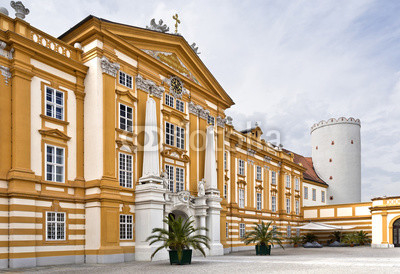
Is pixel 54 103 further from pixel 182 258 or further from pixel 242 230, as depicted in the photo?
pixel 242 230

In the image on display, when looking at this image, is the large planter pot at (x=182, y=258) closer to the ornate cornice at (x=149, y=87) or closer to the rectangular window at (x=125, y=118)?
the rectangular window at (x=125, y=118)

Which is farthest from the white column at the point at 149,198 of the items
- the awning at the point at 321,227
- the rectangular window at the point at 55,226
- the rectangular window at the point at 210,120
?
the awning at the point at 321,227

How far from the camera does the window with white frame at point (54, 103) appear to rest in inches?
924

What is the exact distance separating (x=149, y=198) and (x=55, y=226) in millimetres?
5744

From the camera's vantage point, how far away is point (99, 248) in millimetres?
23375

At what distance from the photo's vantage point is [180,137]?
103ft

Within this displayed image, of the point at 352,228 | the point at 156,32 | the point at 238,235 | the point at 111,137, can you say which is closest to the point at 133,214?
the point at 111,137

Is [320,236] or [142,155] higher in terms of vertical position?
[142,155]

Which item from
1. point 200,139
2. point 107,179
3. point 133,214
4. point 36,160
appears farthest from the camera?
point 200,139

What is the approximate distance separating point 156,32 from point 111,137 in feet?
30.1

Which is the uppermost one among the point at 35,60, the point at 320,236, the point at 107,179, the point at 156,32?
the point at 156,32

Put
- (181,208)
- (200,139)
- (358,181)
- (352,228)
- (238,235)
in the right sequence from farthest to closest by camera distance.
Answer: (358,181)
(352,228)
(238,235)
(200,139)
(181,208)

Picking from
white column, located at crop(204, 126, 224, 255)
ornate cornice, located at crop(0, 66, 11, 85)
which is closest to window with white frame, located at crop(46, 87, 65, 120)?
ornate cornice, located at crop(0, 66, 11, 85)

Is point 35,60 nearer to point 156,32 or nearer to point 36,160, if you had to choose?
point 36,160
